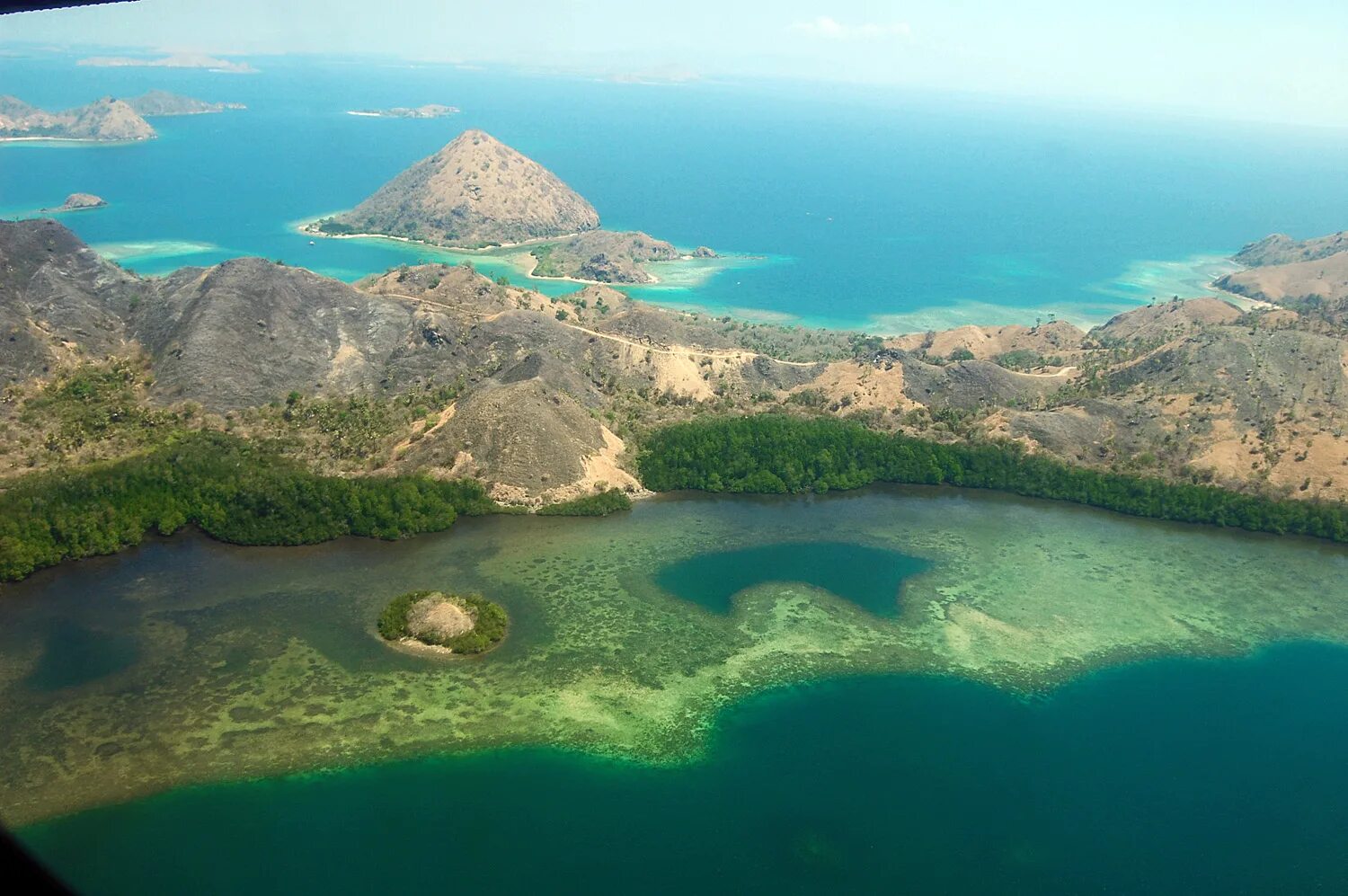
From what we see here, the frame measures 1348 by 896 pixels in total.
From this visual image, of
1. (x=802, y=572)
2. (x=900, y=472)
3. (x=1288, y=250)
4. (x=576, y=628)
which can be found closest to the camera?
(x=576, y=628)

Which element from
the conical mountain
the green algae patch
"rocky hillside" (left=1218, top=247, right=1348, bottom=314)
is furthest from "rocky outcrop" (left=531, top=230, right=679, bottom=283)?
"rocky hillside" (left=1218, top=247, right=1348, bottom=314)

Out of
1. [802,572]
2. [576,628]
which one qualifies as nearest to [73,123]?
[576,628]

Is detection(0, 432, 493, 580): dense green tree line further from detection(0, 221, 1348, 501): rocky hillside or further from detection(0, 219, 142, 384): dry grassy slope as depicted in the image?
detection(0, 219, 142, 384): dry grassy slope

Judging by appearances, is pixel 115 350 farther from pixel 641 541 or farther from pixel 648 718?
pixel 648 718

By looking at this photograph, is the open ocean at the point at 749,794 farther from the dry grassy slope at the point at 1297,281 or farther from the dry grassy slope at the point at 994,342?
the dry grassy slope at the point at 1297,281

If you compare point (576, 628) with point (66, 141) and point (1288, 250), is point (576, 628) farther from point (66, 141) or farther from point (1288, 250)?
point (66, 141)

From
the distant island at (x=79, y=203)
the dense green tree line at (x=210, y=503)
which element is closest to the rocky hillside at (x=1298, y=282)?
the dense green tree line at (x=210, y=503)
